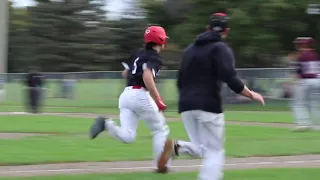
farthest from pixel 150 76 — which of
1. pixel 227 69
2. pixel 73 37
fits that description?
pixel 73 37

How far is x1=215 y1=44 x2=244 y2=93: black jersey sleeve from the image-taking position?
658 cm

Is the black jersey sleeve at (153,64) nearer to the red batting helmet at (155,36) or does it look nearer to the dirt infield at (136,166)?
the red batting helmet at (155,36)

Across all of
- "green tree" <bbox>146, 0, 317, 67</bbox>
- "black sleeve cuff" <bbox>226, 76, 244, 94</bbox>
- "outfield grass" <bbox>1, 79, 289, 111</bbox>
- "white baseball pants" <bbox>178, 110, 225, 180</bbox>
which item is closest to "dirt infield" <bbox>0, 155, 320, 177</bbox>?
"white baseball pants" <bbox>178, 110, 225, 180</bbox>

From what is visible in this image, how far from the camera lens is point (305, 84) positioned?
1362 centimetres

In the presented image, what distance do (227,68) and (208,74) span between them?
267 millimetres

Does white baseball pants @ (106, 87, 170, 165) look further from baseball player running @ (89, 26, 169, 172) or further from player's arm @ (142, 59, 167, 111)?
player's arm @ (142, 59, 167, 111)

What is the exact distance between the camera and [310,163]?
9375 mm

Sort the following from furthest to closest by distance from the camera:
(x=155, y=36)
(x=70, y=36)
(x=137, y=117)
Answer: (x=70, y=36)
(x=137, y=117)
(x=155, y=36)

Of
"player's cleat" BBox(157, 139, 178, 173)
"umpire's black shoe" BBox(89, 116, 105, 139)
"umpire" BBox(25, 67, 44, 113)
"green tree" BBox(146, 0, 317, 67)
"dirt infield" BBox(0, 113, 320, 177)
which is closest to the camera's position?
"player's cleat" BBox(157, 139, 178, 173)

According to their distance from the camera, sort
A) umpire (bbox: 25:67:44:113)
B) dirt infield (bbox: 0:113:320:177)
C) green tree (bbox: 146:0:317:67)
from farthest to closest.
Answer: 1. green tree (bbox: 146:0:317:67)
2. umpire (bbox: 25:67:44:113)
3. dirt infield (bbox: 0:113:320:177)

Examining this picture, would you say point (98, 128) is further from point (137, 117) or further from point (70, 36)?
point (70, 36)

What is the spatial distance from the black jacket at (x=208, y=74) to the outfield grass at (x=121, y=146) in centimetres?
315

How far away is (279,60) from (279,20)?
5.48 metres

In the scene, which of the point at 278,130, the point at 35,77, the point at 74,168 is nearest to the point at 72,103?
the point at 35,77
